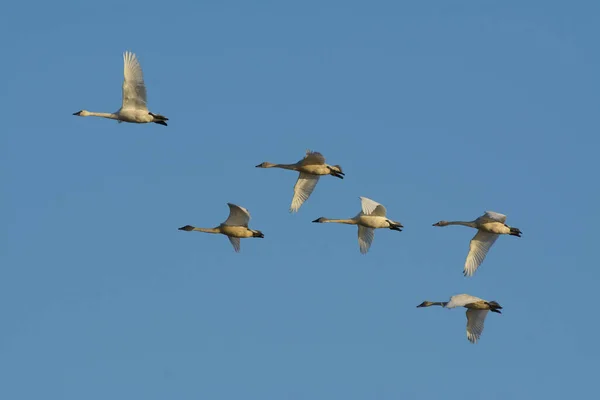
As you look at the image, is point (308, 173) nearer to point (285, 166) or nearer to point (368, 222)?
point (285, 166)

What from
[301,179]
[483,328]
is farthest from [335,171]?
[483,328]

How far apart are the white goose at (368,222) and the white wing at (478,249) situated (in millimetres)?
2532

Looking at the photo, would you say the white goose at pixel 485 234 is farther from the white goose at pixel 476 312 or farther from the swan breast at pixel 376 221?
the swan breast at pixel 376 221

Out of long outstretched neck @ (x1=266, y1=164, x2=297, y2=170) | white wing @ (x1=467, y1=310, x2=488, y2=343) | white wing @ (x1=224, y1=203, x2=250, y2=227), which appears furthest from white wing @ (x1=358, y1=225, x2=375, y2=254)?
white wing @ (x1=467, y1=310, x2=488, y2=343)

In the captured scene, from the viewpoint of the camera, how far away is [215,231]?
85.5 metres

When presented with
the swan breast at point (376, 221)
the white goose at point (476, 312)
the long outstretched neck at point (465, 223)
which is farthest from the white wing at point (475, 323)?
the swan breast at point (376, 221)

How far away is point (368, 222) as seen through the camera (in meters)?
85.9

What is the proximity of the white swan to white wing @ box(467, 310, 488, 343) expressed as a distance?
6571mm

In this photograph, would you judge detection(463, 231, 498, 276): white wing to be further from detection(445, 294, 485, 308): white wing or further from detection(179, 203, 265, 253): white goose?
detection(179, 203, 265, 253): white goose

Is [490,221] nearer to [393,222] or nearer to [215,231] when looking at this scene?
[393,222]

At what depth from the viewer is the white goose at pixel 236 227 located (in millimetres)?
83688

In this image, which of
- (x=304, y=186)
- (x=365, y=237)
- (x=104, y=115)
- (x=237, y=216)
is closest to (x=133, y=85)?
(x=104, y=115)

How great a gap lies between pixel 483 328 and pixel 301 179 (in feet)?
26.6

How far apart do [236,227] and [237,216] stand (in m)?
0.57
